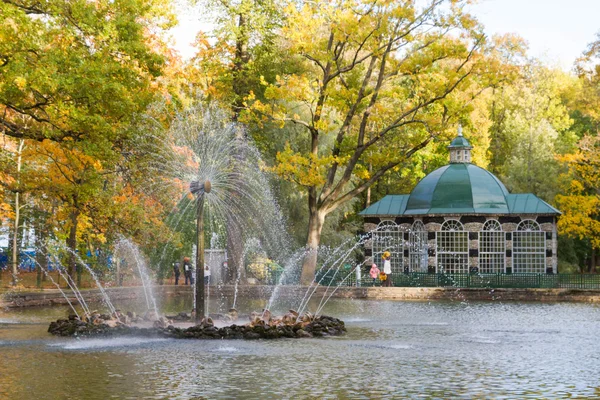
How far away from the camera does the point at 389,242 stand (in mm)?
54812

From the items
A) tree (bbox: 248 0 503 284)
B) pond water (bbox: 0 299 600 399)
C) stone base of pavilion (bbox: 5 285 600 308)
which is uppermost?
tree (bbox: 248 0 503 284)

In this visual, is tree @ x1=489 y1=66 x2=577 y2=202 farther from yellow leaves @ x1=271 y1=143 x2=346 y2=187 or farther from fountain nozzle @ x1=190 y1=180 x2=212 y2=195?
fountain nozzle @ x1=190 y1=180 x2=212 y2=195

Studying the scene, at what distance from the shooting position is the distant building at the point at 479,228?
170 feet

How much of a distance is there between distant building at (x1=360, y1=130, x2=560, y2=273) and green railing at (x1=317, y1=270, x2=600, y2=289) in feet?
21.9

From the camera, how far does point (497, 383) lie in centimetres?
A: 1513

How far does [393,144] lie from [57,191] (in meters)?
35.0

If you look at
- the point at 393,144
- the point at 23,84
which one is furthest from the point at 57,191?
the point at 393,144

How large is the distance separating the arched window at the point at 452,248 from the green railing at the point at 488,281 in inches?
263

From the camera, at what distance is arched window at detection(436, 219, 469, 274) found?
52.0 m

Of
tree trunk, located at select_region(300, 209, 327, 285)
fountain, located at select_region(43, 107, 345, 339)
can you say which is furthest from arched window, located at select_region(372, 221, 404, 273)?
tree trunk, located at select_region(300, 209, 327, 285)

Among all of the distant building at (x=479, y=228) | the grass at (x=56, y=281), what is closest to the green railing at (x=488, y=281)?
the distant building at (x=479, y=228)

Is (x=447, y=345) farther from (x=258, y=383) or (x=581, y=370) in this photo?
(x=258, y=383)

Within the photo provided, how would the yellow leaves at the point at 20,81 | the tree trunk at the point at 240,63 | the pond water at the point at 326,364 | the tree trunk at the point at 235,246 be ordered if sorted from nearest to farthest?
the pond water at the point at 326,364 < the yellow leaves at the point at 20,81 < the tree trunk at the point at 240,63 < the tree trunk at the point at 235,246

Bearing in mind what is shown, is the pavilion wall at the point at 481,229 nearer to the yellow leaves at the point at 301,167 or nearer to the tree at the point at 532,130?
the tree at the point at 532,130
